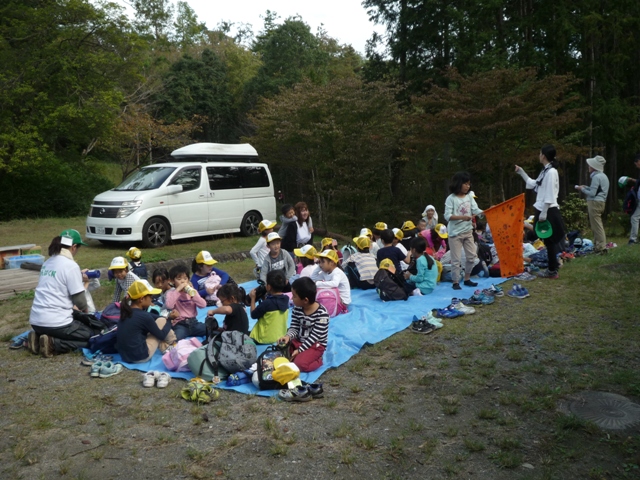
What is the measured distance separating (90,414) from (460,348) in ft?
11.1

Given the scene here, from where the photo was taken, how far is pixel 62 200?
21.5 metres

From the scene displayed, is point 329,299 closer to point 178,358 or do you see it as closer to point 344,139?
point 178,358

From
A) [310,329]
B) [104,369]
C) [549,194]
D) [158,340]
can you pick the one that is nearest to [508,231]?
[549,194]

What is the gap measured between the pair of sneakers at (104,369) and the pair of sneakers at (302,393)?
1.73 metres

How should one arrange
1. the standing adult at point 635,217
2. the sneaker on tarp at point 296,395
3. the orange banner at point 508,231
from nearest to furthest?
the sneaker on tarp at point 296,395 < the orange banner at point 508,231 < the standing adult at point 635,217

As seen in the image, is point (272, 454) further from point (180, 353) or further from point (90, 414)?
point (180, 353)

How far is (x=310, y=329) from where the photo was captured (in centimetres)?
518

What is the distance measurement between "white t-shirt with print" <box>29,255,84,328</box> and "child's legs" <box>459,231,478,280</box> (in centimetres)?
512

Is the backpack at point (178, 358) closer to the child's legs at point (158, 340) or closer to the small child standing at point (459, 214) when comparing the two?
the child's legs at point (158, 340)

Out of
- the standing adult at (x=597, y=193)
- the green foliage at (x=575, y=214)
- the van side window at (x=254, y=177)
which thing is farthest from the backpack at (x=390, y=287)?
the green foliage at (x=575, y=214)

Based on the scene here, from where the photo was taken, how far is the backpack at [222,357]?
4961 mm

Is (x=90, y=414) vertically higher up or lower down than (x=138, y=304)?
lower down

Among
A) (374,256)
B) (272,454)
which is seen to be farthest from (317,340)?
(374,256)

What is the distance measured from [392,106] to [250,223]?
5.81m
